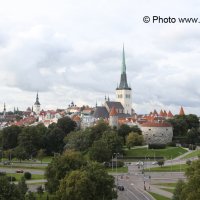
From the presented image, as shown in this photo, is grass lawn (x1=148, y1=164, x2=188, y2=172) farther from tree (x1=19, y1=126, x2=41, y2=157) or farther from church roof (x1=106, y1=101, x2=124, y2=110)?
church roof (x1=106, y1=101, x2=124, y2=110)

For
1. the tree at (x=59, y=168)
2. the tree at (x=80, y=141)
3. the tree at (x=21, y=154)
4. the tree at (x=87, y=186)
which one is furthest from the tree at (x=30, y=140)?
the tree at (x=87, y=186)

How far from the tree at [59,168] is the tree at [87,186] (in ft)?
20.2

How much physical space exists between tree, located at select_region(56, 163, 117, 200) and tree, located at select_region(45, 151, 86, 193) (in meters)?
6.16

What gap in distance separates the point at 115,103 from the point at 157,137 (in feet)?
209

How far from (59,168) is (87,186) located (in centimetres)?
1045

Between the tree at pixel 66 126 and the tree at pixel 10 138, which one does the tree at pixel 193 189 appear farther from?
the tree at pixel 66 126

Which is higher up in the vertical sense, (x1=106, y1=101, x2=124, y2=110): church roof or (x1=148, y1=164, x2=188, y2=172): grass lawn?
(x1=106, y1=101, x2=124, y2=110): church roof

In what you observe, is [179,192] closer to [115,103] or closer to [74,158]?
[74,158]

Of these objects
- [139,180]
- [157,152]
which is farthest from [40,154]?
[139,180]

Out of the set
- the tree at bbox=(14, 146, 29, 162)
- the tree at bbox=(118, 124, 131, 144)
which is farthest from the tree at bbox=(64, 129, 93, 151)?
the tree at bbox=(118, 124, 131, 144)

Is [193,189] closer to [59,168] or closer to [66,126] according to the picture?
[59,168]

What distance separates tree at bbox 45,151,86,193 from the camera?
56.8m

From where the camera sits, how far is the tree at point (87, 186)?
47.7 meters

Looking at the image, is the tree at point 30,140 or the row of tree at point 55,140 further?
the tree at point 30,140
